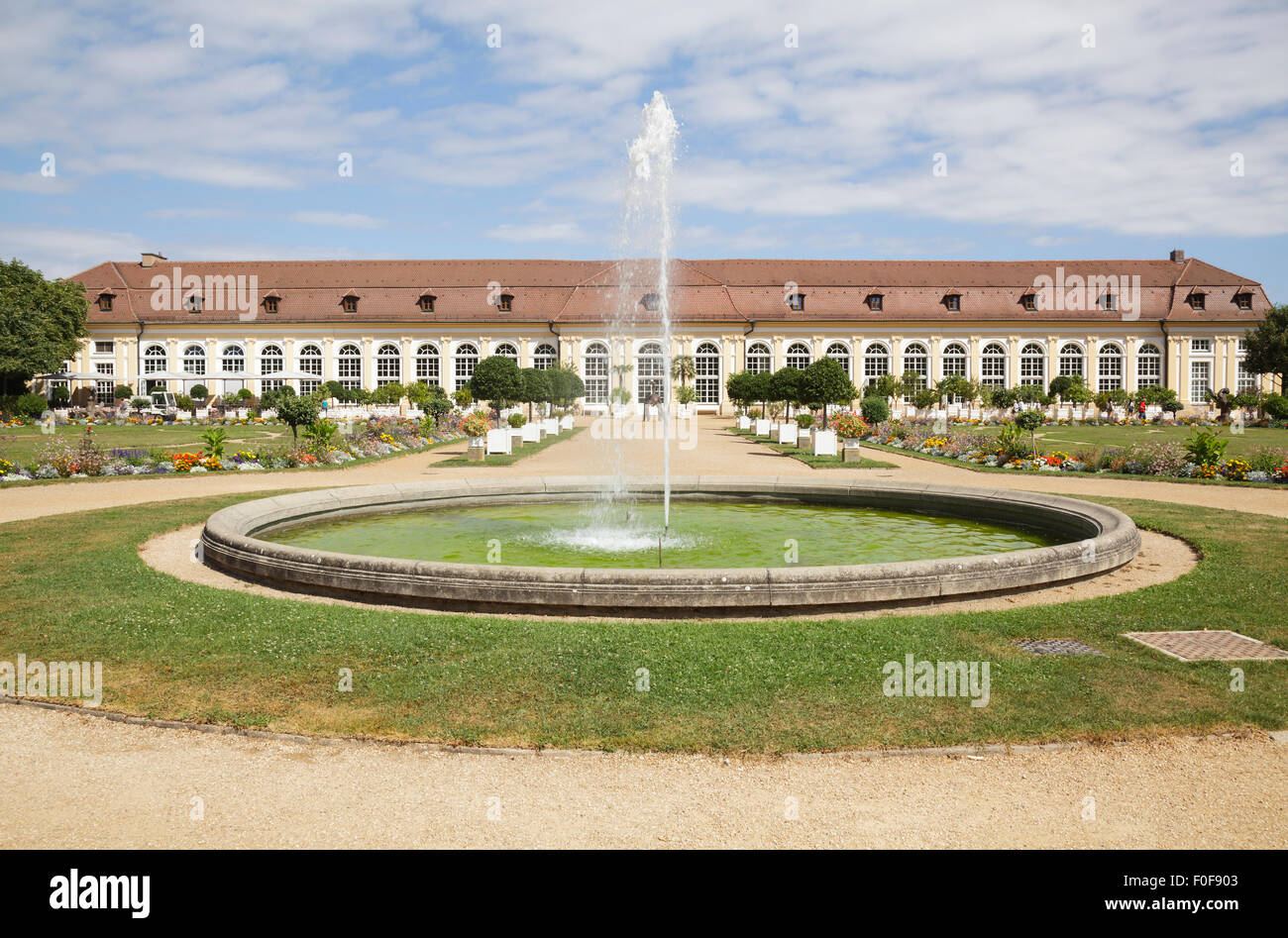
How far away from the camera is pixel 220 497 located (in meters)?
14.4


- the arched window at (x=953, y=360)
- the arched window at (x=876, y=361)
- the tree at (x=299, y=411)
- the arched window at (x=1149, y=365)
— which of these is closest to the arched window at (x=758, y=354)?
the arched window at (x=876, y=361)

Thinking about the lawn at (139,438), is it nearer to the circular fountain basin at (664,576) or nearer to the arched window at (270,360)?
the circular fountain basin at (664,576)

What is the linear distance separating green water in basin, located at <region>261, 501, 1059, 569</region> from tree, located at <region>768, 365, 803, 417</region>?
62.3 ft

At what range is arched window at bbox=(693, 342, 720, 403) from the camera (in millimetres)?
56375

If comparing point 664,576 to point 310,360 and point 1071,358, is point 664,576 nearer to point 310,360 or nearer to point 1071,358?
point 310,360

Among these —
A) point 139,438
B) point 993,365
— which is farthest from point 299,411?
point 993,365

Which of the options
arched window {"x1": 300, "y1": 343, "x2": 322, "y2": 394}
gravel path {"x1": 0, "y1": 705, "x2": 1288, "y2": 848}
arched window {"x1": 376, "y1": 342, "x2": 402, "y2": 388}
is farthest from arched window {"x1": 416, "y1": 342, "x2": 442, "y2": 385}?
gravel path {"x1": 0, "y1": 705, "x2": 1288, "y2": 848}

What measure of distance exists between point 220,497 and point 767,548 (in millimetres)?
9023

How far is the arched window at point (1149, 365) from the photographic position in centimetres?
5734

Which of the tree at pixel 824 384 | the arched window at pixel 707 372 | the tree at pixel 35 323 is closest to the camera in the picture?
the tree at pixel 824 384

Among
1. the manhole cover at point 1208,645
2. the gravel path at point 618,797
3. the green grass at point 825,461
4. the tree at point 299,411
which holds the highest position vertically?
the tree at point 299,411

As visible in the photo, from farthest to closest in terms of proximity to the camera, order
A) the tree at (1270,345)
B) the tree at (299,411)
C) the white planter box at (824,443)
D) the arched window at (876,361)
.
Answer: the arched window at (876,361)
the tree at (1270,345)
the white planter box at (824,443)
the tree at (299,411)

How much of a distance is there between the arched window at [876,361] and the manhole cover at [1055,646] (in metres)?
52.7

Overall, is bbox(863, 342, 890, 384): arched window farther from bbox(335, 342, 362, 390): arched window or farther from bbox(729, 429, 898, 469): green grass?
bbox(335, 342, 362, 390): arched window
